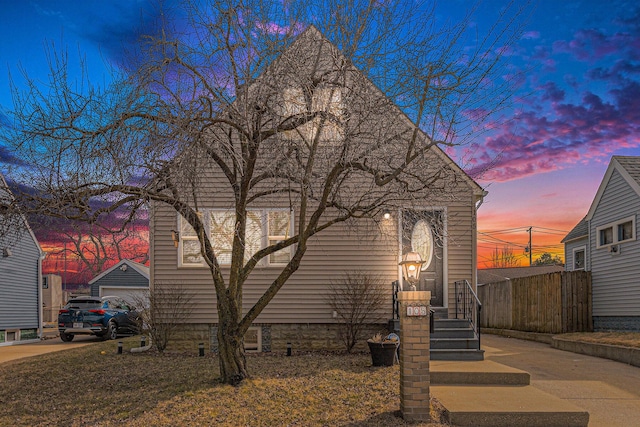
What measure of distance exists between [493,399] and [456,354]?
2086mm

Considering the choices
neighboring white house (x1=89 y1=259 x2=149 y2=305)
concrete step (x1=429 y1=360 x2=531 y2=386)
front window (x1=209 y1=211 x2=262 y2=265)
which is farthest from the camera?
neighboring white house (x1=89 y1=259 x2=149 y2=305)

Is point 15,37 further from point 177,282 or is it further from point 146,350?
point 146,350

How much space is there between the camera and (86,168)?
5.79 m

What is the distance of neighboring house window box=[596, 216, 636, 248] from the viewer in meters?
13.4

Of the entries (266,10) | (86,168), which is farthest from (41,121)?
(266,10)

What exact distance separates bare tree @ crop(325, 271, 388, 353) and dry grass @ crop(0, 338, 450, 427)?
1.14 meters

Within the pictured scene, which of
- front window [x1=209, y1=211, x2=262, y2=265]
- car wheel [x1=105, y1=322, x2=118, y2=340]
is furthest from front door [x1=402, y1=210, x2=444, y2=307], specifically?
car wheel [x1=105, y1=322, x2=118, y2=340]

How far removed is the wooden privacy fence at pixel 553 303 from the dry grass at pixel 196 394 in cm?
816

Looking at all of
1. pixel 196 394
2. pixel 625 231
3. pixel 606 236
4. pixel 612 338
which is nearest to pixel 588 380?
pixel 612 338

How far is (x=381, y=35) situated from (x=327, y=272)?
5.26 m

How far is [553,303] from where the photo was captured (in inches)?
566

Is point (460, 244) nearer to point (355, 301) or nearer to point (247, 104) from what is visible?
point (355, 301)

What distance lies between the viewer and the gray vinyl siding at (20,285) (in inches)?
601

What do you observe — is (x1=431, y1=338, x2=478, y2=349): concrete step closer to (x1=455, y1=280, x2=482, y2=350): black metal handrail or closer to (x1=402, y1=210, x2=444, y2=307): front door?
(x1=455, y1=280, x2=482, y2=350): black metal handrail
